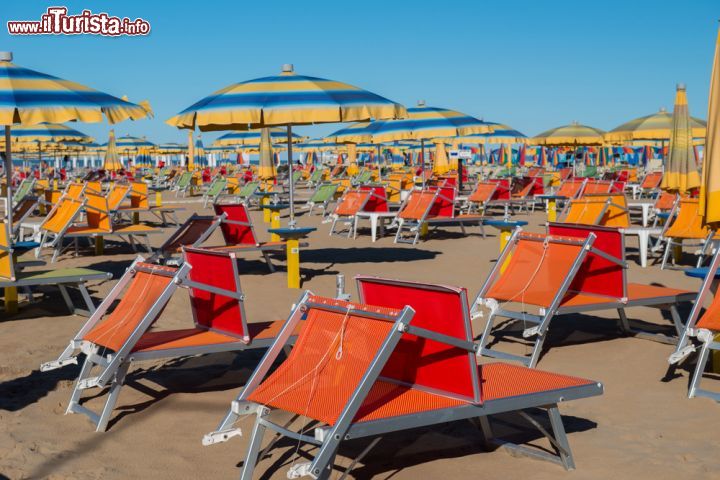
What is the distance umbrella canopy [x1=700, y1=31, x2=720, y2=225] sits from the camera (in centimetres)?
371

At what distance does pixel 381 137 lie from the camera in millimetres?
14781

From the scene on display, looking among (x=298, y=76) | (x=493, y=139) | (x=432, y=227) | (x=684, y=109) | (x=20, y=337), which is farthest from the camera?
(x=493, y=139)

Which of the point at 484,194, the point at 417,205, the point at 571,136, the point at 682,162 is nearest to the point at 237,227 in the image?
the point at 417,205

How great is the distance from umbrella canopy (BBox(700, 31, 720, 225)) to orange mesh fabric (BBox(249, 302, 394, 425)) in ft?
5.30

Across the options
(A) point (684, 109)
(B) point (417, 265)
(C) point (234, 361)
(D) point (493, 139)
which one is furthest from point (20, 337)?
(D) point (493, 139)

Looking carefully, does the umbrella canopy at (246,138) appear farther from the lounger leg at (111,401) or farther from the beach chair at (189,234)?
the lounger leg at (111,401)

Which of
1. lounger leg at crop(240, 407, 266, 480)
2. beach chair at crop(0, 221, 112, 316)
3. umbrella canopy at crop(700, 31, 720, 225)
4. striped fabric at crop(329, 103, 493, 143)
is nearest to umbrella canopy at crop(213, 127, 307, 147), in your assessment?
striped fabric at crop(329, 103, 493, 143)

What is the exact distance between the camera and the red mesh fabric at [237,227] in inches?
345

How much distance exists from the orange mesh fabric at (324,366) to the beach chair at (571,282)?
1.99m

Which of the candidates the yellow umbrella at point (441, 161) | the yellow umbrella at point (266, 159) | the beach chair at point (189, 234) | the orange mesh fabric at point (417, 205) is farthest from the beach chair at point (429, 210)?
the yellow umbrella at point (441, 161)

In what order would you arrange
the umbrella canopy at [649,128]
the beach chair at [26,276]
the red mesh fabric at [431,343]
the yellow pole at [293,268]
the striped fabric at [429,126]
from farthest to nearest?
the umbrella canopy at [649,128] → the striped fabric at [429,126] → the yellow pole at [293,268] → the beach chair at [26,276] → the red mesh fabric at [431,343]

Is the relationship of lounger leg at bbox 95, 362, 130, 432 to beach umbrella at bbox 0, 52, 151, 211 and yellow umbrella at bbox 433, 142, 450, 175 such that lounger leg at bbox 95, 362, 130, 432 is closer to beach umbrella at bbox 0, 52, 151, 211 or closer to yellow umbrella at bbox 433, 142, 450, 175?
beach umbrella at bbox 0, 52, 151, 211

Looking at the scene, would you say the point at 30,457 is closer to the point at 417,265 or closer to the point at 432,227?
the point at 417,265

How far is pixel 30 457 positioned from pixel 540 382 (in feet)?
6.97
